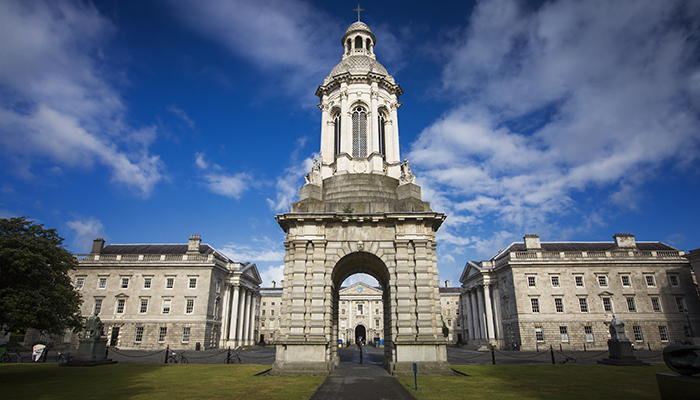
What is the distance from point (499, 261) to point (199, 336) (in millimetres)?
43438

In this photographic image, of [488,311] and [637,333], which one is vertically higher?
[488,311]

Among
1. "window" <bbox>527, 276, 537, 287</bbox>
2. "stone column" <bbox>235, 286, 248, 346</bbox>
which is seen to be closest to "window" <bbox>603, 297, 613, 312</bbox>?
"window" <bbox>527, 276, 537, 287</bbox>

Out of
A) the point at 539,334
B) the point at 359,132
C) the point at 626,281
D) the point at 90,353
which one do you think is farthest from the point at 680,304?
the point at 90,353

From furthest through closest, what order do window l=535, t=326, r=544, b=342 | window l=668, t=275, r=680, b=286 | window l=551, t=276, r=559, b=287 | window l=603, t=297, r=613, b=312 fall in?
window l=551, t=276, r=559, b=287
window l=668, t=275, r=680, b=286
window l=603, t=297, r=613, b=312
window l=535, t=326, r=544, b=342

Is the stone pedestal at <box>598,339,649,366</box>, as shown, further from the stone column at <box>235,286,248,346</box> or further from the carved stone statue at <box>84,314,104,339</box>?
the stone column at <box>235,286,248,346</box>

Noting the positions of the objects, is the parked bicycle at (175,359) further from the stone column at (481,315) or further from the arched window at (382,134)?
the stone column at (481,315)

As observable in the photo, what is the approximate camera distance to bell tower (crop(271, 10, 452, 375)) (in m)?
18.0

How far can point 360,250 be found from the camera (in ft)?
65.3


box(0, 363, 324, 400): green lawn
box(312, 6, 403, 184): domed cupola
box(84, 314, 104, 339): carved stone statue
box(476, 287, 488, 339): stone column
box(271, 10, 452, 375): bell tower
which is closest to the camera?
box(0, 363, 324, 400): green lawn

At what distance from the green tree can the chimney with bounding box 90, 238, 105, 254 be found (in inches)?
1509

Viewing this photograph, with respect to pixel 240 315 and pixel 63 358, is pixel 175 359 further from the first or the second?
pixel 240 315

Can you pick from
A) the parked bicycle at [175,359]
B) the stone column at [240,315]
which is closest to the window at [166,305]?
the stone column at [240,315]

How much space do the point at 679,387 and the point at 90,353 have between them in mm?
30048

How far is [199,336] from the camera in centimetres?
4781
